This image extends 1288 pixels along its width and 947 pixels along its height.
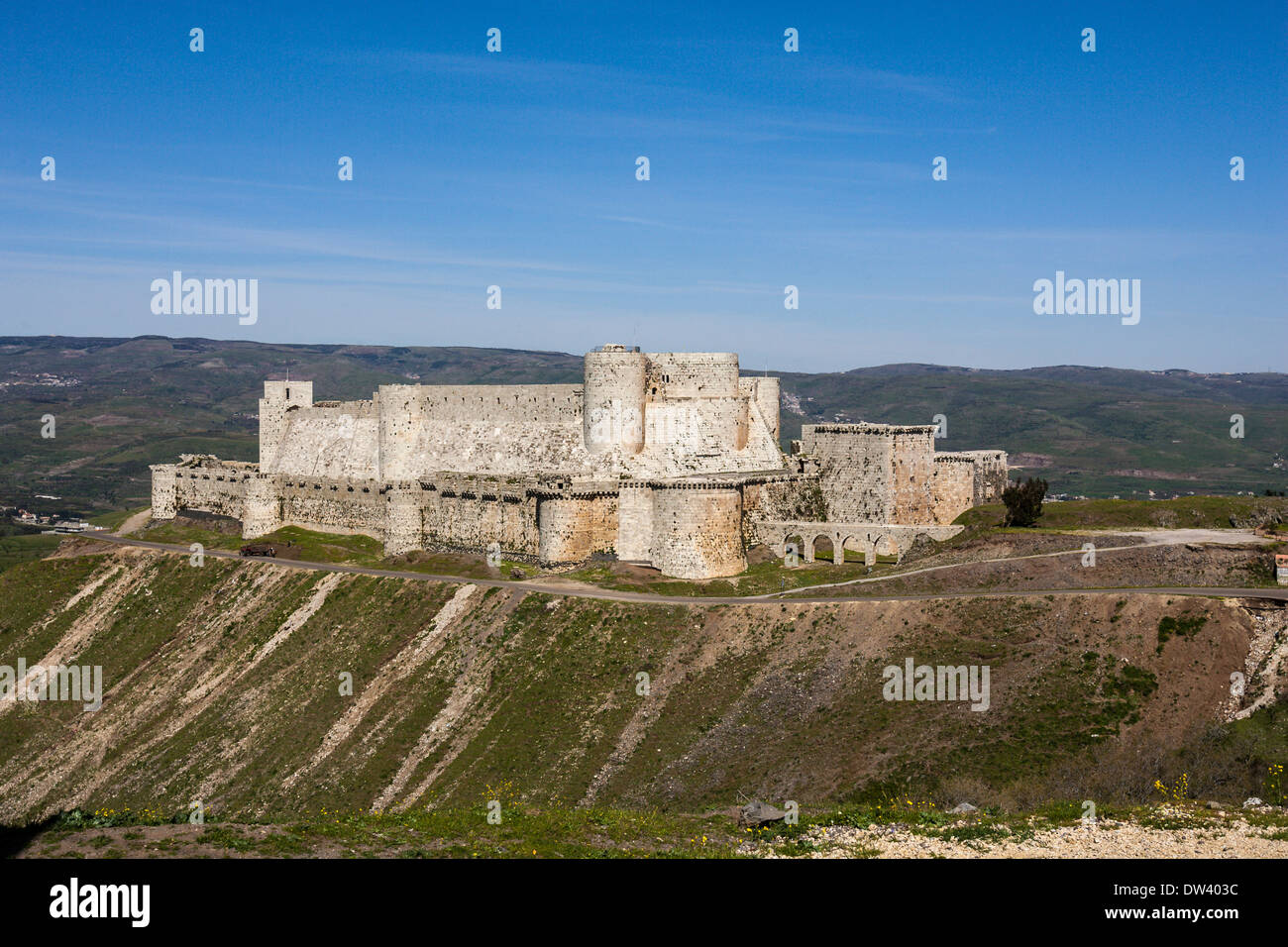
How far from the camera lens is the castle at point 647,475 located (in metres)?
72.3

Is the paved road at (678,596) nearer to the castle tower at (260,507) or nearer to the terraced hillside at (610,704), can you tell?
the terraced hillside at (610,704)

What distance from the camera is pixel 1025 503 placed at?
227 ft

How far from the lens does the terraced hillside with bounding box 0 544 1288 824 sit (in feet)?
145

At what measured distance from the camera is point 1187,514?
2675 inches

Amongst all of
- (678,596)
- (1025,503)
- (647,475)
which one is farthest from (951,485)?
(678,596)

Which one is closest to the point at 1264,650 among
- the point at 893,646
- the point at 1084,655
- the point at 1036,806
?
the point at 1084,655

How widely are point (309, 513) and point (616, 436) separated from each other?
1101 inches

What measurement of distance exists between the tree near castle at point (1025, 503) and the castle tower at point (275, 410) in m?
57.8

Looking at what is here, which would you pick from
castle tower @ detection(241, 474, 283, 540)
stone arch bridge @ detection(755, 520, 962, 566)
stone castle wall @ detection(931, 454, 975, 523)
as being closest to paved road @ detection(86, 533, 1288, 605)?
castle tower @ detection(241, 474, 283, 540)

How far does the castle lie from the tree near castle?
3702 millimetres

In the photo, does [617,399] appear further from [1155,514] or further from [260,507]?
[1155,514]

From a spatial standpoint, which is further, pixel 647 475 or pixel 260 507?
pixel 260 507

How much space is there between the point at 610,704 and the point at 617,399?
26.5m
